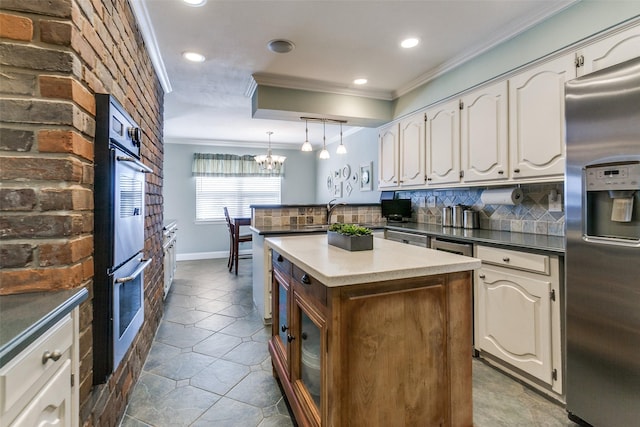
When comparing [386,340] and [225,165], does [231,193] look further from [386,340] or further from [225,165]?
[386,340]

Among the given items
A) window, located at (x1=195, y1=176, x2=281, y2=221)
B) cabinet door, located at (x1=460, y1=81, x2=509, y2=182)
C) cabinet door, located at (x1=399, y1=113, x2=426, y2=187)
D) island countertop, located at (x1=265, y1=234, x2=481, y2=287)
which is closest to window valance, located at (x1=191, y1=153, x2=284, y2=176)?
window, located at (x1=195, y1=176, x2=281, y2=221)

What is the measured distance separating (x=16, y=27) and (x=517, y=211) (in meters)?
3.21

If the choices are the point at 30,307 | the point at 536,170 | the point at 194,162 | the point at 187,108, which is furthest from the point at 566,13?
the point at 194,162

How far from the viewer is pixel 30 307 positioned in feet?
2.81

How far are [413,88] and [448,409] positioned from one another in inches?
123

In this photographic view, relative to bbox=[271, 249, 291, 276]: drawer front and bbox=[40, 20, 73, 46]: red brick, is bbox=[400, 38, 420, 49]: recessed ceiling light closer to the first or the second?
bbox=[271, 249, 291, 276]: drawer front

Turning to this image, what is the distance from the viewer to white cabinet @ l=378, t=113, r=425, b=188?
3338mm

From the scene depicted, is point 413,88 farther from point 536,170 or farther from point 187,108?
point 187,108

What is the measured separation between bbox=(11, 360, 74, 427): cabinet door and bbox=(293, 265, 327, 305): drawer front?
0.85 m

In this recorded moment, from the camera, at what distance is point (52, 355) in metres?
0.84

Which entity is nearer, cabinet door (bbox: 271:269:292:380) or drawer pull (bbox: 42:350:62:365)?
drawer pull (bbox: 42:350:62:365)

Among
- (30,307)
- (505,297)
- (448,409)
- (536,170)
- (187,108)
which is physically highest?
(187,108)

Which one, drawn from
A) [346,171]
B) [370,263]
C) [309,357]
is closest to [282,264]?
[309,357]

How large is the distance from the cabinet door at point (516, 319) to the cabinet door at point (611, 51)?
1331 millimetres
